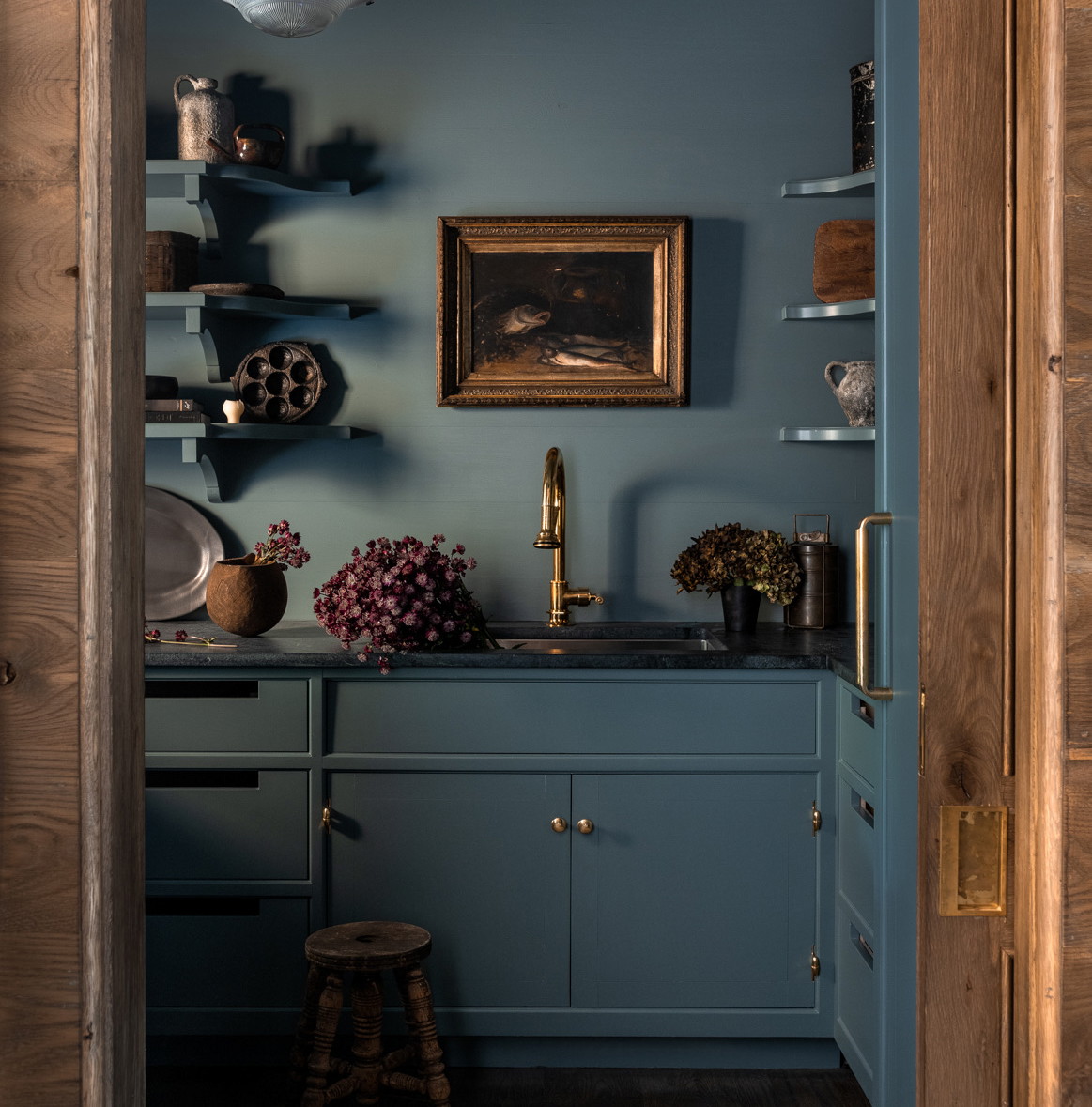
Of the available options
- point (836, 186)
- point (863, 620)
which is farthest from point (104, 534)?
point (836, 186)

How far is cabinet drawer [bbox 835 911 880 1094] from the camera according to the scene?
233 centimetres

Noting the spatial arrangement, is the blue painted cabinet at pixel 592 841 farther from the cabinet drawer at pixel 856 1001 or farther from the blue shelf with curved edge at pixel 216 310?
the blue shelf with curved edge at pixel 216 310

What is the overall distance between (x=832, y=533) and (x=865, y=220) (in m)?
0.86

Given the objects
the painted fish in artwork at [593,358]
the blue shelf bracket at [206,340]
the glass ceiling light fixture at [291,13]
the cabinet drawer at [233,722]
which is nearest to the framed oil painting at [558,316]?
the painted fish in artwork at [593,358]

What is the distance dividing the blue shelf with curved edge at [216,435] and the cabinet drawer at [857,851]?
1.61m

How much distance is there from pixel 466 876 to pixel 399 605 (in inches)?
25.5

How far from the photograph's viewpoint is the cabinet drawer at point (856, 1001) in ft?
7.65

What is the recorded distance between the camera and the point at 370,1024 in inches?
95.8

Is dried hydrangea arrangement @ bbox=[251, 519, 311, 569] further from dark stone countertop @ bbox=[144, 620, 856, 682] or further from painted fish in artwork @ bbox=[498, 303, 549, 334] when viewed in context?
painted fish in artwork @ bbox=[498, 303, 549, 334]

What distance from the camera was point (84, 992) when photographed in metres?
1.04

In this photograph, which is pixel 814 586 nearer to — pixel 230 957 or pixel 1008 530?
pixel 230 957

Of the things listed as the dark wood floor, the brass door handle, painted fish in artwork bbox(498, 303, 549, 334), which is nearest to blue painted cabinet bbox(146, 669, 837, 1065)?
the dark wood floor

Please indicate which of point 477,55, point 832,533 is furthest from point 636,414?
point 477,55

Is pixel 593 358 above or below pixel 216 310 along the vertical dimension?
below
